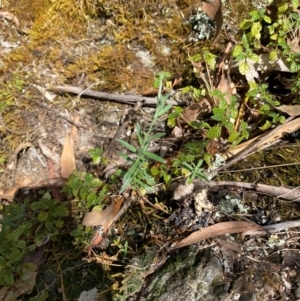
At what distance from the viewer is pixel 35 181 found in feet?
8.45

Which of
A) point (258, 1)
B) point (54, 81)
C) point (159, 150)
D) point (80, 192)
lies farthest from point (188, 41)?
point (80, 192)

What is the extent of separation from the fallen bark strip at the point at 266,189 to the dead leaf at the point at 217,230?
Result: 191 mm

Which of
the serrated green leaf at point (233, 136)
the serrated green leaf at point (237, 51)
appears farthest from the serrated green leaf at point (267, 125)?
the serrated green leaf at point (237, 51)

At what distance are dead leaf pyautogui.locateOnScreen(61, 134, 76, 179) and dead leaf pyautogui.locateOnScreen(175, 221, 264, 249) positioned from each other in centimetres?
90

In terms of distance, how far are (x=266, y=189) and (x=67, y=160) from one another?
3.91 ft

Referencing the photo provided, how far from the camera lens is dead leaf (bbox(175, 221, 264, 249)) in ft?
6.45

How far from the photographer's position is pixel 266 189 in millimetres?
2055

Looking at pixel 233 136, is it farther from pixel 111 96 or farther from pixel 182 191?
pixel 111 96

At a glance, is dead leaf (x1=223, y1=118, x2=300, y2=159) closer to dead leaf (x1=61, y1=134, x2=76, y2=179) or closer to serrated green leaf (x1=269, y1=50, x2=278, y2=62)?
serrated green leaf (x1=269, y1=50, x2=278, y2=62)

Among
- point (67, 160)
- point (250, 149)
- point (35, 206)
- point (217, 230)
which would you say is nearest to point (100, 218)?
point (35, 206)

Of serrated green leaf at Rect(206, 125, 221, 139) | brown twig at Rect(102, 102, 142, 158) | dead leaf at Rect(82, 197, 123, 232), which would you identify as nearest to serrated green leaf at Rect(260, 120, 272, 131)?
serrated green leaf at Rect(206, 125, 221, 139)

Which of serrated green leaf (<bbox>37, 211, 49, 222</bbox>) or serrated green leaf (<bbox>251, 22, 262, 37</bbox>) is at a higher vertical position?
serrated green leaf (<bbox>251, 22, 262, 37</bbox>)

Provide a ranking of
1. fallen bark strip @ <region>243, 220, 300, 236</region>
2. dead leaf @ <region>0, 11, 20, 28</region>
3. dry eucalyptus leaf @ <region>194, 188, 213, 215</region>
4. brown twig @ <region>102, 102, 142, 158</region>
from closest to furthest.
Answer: fallen bark strip @ <region>243, 220, 300, 236</region>
dry eucalyptus leaf @ <region>194, 188, 213, 215</region>
brown twig @ <region>102, 102, 142, 158</region>
dead leaf @ <region>0, 11, 20, 28</region>

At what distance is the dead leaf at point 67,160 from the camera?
8.41 ft
